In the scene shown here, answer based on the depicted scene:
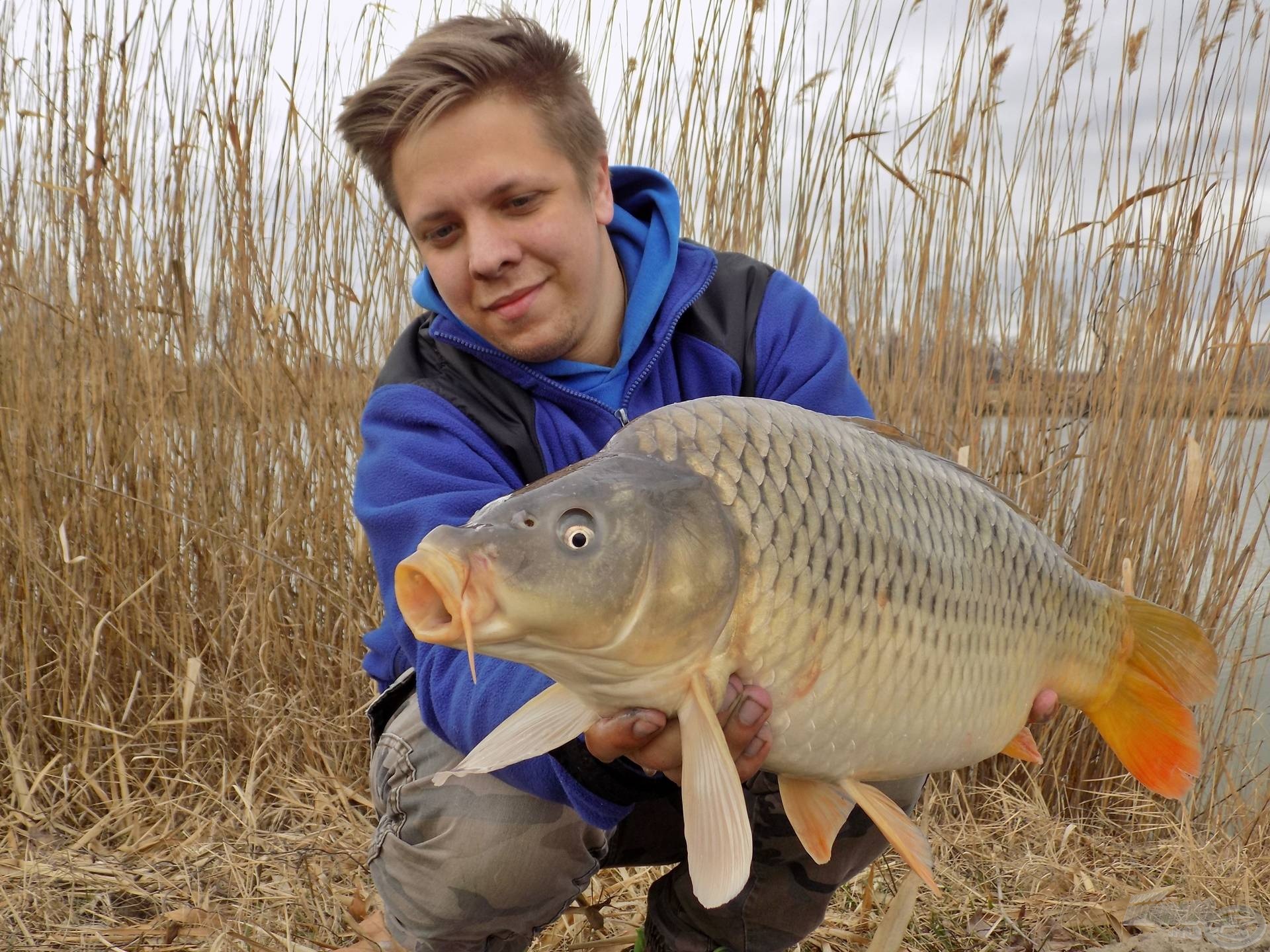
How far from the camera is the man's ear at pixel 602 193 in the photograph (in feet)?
4.82

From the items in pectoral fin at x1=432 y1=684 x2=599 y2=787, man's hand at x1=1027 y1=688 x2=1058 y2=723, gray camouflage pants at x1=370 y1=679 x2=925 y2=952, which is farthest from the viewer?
gray camouflage pants at x1=370 y1=679 x2=925 y2=952

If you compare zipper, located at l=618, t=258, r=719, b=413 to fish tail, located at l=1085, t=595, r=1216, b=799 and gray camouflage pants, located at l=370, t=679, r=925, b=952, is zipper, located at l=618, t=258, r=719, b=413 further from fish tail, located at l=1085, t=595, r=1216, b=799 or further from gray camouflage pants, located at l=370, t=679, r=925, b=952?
fish tail, located at l=1085, t=595, r=1216, b=799

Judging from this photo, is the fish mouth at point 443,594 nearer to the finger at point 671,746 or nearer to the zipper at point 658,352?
the finger at point 671,746

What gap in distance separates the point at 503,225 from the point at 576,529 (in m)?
0.66

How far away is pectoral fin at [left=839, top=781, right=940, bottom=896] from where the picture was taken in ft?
2.87

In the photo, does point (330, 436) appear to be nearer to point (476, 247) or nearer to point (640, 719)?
point (476, 247)

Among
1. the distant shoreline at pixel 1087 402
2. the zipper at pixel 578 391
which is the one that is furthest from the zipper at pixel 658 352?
the distant shoreline at pixel 1087 402

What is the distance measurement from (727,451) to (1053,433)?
4.73 ft

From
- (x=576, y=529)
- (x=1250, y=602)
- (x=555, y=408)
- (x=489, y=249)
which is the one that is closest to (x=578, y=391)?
(x=555, y=408)

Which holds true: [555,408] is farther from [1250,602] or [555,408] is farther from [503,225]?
[1250,602]

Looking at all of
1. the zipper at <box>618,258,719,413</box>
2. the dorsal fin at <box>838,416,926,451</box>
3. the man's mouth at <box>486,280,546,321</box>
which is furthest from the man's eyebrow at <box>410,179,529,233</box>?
the dorsal fin at <box>838,416,926,451</box>

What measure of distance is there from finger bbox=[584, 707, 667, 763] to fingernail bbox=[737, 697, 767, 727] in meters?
0.06

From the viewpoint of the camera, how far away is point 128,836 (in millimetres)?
1941

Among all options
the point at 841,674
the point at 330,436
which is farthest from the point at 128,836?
the point at 841,674
